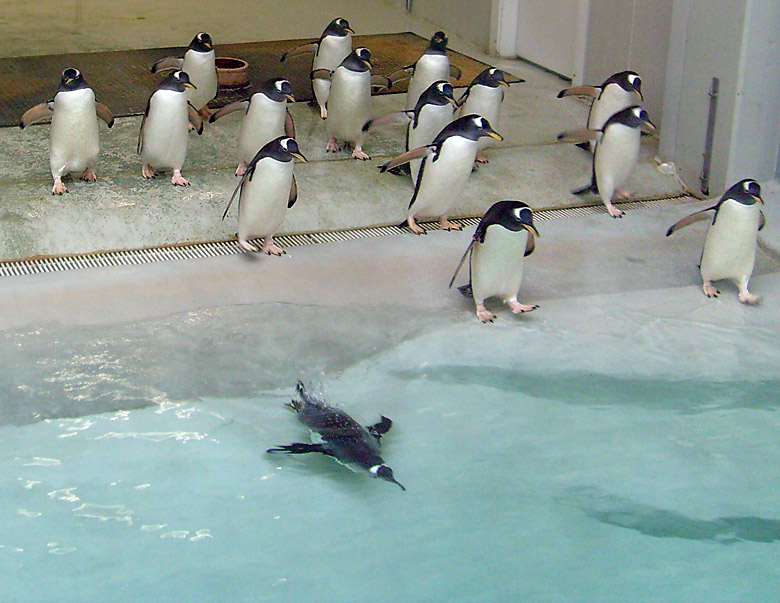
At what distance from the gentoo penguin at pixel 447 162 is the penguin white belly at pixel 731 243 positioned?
0.90 m

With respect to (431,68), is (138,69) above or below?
below

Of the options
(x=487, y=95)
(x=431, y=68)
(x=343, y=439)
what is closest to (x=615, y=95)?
(x=487, y=95)

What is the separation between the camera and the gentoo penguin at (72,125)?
433 cm

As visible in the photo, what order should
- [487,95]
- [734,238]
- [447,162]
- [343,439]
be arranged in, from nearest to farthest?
[343,439]
[734,238]
[447,162]
[487,95]

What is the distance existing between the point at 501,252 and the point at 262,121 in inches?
56.1

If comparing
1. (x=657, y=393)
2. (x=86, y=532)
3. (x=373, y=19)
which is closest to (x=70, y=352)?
(x=86, y=532)

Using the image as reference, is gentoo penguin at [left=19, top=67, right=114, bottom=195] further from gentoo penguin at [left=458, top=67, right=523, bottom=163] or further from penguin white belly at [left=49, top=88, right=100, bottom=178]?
gentoo penguin at [left=458, top=67, right=523, bottom=163]

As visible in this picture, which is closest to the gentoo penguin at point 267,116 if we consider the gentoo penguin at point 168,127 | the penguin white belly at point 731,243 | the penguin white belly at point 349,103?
the gentoo penguin at point 168,127

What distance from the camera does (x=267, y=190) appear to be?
4059 mm

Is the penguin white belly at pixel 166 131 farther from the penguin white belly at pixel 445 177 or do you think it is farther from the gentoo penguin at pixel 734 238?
the gentoo penguin at pixel 734 238

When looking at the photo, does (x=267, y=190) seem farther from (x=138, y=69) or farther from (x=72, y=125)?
(x=138, y=69)

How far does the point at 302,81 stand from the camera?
636 centimetres

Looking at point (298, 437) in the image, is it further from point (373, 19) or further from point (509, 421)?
point (373, 19)

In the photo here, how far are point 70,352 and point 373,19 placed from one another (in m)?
5.62
